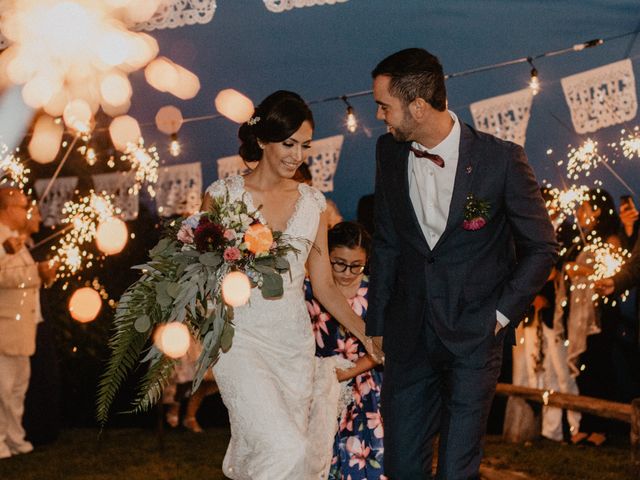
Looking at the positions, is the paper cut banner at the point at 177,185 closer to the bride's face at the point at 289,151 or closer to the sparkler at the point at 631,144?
the sparkler at the point at 631,144

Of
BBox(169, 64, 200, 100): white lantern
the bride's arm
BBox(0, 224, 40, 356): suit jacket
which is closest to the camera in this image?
the bride's arm

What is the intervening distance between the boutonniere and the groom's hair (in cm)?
44

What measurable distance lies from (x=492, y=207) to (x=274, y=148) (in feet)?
4.03

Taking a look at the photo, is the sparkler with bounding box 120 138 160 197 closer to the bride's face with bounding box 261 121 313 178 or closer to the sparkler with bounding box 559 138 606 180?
the sparkler with bounding box 559 138 606 180

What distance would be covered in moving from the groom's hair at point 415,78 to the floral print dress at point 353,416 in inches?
64.2

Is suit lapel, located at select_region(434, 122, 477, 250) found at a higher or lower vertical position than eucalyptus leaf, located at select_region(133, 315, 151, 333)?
higher

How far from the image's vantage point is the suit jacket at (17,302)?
8.82 metres

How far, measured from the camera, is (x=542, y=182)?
506 inches

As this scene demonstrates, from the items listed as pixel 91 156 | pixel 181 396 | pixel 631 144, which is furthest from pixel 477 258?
pixel 181 396

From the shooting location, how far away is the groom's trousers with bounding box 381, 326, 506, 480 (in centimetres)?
377

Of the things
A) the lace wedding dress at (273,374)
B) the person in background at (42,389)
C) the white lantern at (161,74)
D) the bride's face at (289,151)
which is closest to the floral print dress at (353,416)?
the lace wedding dress at (273,374)

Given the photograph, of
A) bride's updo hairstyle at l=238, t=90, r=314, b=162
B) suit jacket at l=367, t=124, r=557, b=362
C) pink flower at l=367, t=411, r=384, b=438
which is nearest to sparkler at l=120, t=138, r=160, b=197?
pink flower at l=367, t=411, r=384, b=438

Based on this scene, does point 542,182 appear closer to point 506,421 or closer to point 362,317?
point 506,421

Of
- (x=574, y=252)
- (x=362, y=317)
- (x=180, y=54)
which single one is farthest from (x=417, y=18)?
(x=362, y=317)
